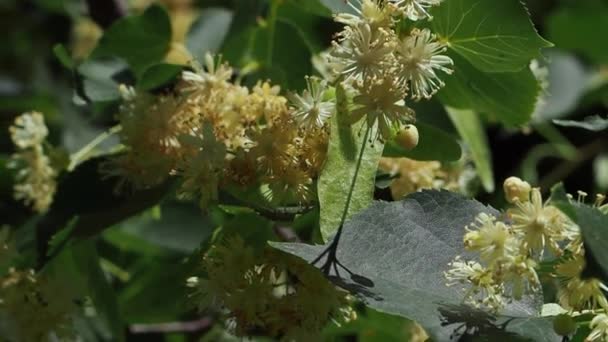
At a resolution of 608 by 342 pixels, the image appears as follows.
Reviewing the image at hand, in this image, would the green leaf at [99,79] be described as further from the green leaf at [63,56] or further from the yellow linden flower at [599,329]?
the yellow linden flower at [599,329]

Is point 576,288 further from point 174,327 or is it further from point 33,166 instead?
point 174,327

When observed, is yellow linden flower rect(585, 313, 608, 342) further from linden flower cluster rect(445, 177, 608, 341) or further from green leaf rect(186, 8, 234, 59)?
green leaf rect(186, 8, 234, 59)

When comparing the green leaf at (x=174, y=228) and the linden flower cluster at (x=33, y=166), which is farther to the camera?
the green leaf at (x=174, y=228)

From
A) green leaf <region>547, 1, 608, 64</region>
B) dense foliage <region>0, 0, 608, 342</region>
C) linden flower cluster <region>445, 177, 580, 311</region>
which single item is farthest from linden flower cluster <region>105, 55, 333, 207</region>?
green leaf <region>547, 1, 608, 64</region>

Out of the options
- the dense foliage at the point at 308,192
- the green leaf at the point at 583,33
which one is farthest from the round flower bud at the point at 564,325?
the green leaf at the point at 583,33

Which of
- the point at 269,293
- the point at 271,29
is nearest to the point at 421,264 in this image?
the point at 269,293

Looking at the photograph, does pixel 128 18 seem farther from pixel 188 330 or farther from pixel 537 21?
pixel 537 21

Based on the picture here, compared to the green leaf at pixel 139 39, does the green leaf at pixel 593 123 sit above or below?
above
